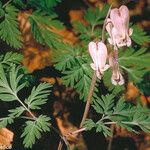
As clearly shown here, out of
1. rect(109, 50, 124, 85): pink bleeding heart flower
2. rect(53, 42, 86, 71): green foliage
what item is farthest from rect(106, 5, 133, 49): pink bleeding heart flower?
rect(53, 42, 86, 71): green foliage

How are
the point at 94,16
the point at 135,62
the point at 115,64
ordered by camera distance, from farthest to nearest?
1. the point at 94,16
2. the point at 135,62
3. the point at 115,64

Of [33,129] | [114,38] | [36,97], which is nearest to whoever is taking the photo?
[114,38]

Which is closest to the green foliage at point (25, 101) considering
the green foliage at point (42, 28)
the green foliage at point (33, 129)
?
the green foliage at point (33, 129)

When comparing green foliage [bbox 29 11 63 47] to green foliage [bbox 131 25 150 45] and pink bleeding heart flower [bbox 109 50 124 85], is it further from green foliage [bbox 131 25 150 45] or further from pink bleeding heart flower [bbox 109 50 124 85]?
pink bleeding heart flower [bbox 109 50 124 85]

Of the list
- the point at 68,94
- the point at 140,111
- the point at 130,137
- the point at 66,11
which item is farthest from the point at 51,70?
the point at 140,111

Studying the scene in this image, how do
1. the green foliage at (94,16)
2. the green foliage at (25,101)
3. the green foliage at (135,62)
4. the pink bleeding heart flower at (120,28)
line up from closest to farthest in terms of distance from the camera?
the pink bleeding heart flower at (120,28)
the green foliage at (25,101)
the green foliage at (135,62)
the green foliage at (94,16)

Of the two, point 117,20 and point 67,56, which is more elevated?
point 117,20

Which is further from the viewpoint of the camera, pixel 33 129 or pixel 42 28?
pixel 42 28

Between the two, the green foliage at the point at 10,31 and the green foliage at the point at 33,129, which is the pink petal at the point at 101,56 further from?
the green foliage at the point at 10,31

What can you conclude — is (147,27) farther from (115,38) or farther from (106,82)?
(115,38)

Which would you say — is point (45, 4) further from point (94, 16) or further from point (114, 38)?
point (114, 38)

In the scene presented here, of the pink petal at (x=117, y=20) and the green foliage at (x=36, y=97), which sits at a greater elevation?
the pink petal at (x=117, y=20)

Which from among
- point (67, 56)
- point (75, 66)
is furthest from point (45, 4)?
point (75, 66)
